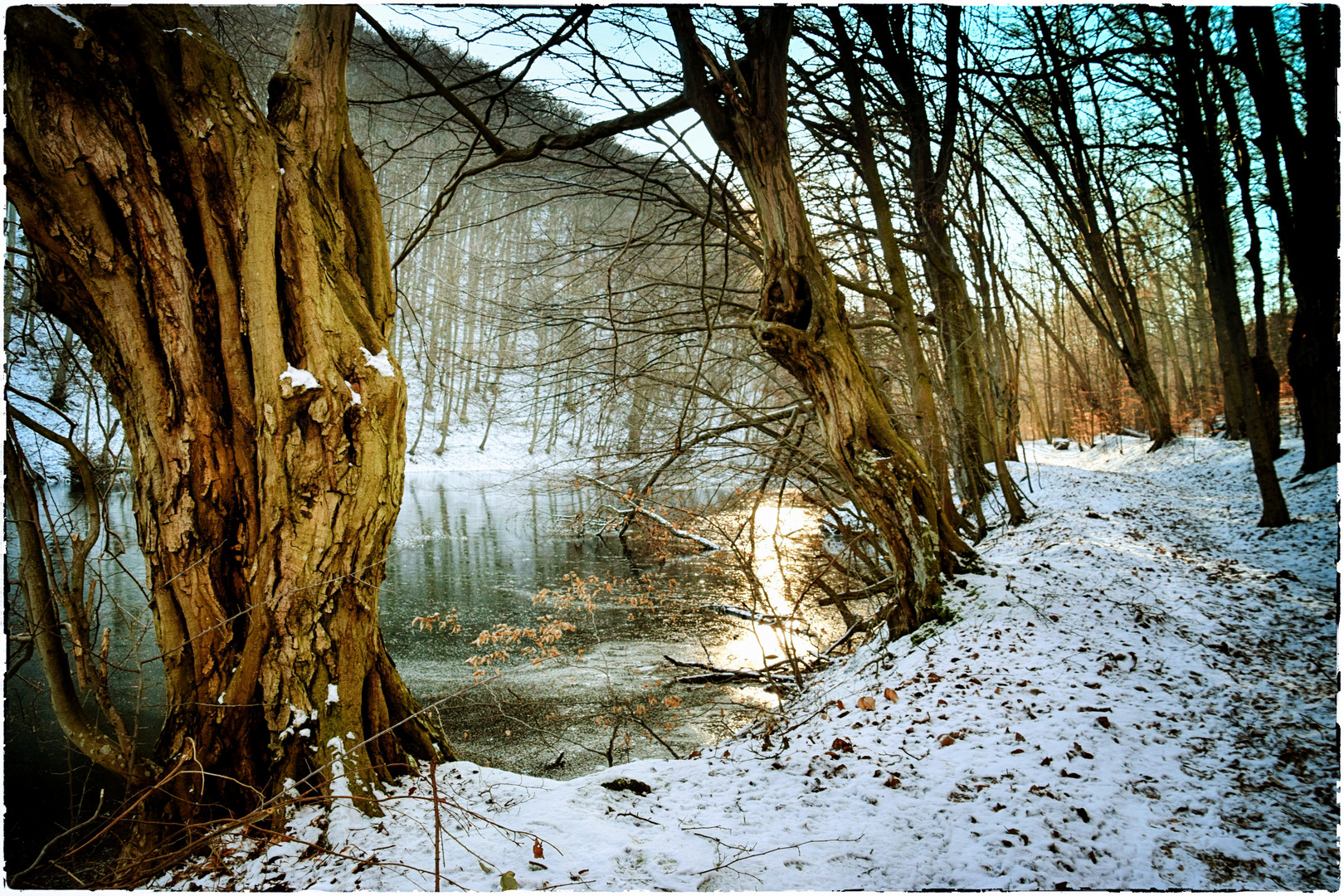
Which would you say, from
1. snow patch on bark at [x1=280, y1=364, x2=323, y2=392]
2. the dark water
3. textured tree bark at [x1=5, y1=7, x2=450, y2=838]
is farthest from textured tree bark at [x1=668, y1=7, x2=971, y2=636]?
snow patch on bark at [x1=280, y1=364, x2=323, y2=392]

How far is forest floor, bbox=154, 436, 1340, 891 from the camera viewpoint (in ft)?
6.37

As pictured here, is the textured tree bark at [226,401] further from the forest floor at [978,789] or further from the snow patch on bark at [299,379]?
the forest floor at [978,789]

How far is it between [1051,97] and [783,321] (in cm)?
713

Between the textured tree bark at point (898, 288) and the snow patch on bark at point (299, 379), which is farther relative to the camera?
the textured tree bark at point (898, 288)

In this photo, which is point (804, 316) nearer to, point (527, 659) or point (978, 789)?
point (978, 789)

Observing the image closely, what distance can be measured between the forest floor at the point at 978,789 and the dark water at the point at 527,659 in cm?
59

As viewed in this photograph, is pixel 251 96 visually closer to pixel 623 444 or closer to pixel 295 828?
pixel 295 828

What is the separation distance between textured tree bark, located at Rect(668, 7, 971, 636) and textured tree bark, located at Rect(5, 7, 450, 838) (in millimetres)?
2348

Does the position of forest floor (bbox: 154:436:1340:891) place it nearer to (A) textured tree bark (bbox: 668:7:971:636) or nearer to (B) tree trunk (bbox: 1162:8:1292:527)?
(A) textured tree bark (bbox: 668:7:971:636)

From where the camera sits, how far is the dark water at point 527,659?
13.3ft

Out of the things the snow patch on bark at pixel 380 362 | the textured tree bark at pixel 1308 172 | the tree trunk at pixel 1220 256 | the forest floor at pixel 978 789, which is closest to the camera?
the forest floor at pixel 978 789

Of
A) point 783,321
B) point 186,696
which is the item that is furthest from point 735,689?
point 186,696

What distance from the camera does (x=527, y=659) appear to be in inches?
246

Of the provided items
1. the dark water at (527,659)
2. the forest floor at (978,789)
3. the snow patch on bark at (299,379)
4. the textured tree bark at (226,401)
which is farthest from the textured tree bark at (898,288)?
the snow patch on bark at (299,379)
